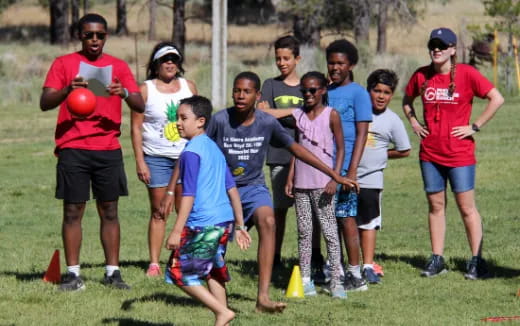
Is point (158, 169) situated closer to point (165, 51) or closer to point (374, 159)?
point (165, 51)

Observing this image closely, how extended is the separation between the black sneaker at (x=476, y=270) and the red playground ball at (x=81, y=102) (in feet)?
12.0

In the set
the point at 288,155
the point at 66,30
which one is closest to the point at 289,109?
the point at 288,155

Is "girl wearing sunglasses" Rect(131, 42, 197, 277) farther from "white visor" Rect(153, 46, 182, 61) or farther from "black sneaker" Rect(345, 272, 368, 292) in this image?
"black sneaker" Rect(345, 272, 368, 292)

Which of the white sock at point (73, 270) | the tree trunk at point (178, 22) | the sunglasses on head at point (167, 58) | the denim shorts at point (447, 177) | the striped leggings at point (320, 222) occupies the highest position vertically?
the tree trunk at point (178, 22)

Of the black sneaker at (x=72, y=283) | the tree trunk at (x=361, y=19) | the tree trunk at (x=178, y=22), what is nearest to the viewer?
the black sneaker at (x=72, y=283)

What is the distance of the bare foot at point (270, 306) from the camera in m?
7.57

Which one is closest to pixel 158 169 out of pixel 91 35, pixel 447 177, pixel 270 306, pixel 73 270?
pixel 73 270

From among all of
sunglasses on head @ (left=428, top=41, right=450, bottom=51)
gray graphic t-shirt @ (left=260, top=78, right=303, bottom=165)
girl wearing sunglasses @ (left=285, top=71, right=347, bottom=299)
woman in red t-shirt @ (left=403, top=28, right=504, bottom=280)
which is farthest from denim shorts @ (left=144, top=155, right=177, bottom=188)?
sunglasses on head @ (left=428, top=41, right=450, bottom=51)

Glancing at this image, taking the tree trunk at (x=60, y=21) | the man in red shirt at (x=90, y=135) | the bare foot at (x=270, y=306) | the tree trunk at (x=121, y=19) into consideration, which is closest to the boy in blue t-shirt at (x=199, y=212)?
the bare foot at (x=270, y=306)

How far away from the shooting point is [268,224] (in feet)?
25.6

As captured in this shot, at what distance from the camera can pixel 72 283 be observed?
336 inches

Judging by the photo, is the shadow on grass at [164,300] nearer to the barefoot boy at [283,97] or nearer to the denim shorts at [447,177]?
the barefoot boy at [283,97]

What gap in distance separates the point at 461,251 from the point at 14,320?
5.35m

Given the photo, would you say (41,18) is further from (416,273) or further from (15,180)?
(416,273)
